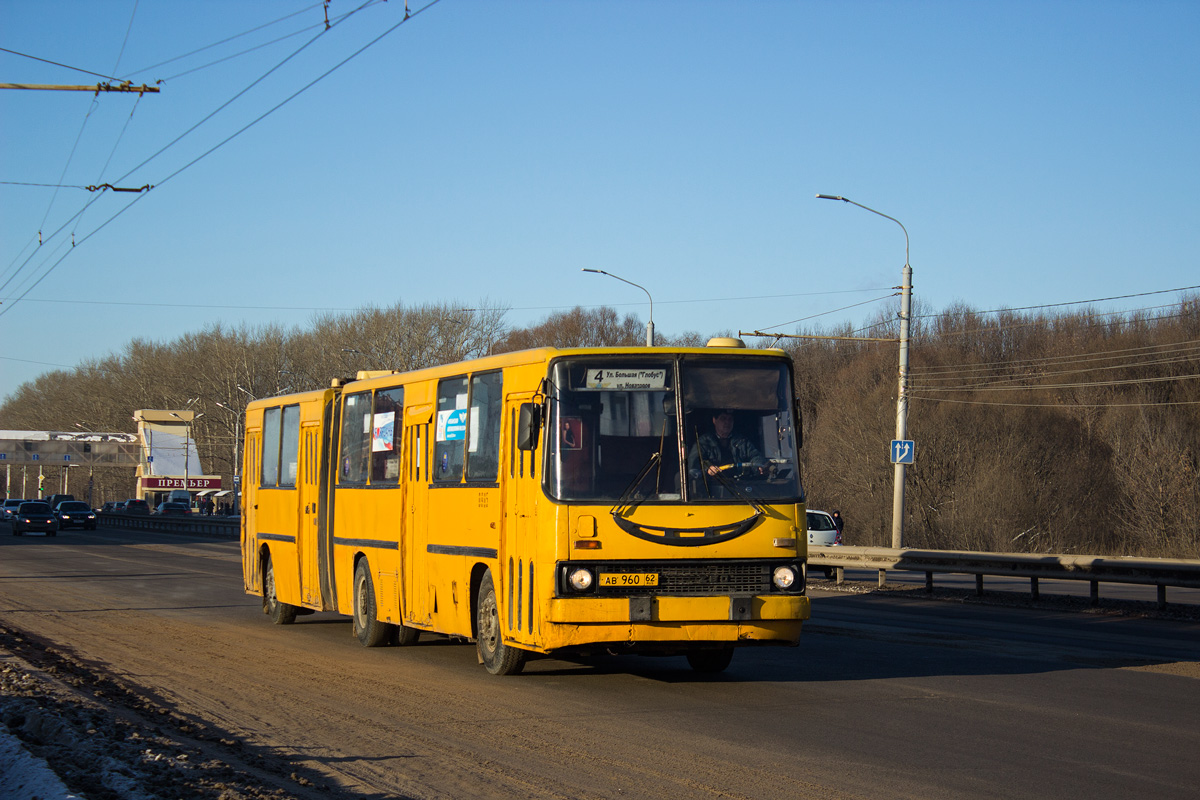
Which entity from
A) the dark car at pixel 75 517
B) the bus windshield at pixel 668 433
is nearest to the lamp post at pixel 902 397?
the bus windshield at pixel 668 433

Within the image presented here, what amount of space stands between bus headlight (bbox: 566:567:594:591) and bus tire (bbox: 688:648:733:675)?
1.91 meters

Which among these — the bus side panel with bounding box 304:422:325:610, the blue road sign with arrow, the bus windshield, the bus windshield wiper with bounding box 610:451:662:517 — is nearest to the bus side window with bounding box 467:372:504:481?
the bus windshield

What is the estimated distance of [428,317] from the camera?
7775 cm

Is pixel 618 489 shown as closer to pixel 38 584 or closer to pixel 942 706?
pixel 942 706

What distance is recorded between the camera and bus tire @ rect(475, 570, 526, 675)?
38.2 feet

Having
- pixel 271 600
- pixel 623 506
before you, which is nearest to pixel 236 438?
pixel 271 600

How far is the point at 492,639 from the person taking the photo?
39.0 ft

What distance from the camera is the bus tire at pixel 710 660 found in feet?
38.8

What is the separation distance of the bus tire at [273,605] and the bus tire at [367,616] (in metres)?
2.87

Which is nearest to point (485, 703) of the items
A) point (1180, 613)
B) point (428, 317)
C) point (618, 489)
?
point (618, 489)

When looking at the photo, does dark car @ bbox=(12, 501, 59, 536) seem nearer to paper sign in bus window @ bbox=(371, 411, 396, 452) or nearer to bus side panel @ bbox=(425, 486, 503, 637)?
paper sign in bus window @ bbox=(371, 411, 396, 452)

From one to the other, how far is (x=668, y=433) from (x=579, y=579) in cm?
146

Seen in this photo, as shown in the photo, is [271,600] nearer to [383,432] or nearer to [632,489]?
[383,432]

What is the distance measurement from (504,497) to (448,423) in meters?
1.94
